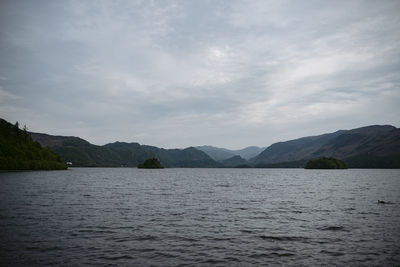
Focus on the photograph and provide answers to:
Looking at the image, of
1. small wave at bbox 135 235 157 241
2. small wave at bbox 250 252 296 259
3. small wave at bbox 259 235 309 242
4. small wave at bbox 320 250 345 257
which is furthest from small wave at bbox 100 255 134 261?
small wave at bbox 320 250 345 257

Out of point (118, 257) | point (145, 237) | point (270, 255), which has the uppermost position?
point (118, 257)

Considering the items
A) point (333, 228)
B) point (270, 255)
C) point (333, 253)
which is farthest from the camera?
point (333, 228)

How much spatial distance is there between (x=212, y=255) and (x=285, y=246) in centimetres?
769

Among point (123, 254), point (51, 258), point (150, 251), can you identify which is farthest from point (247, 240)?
point (51, 258)

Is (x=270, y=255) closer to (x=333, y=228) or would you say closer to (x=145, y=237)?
(x=145, y=237)

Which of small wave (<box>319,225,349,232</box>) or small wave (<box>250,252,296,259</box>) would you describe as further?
small wave (<box>319,225,349,232</box>)

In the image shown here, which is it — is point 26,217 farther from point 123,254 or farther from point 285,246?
point 285,246

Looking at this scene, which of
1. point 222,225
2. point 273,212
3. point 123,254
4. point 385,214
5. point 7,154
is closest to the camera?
point 123,254

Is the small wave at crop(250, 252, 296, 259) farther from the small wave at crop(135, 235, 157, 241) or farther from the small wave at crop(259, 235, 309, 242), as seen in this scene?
the small wave at crop(135, 235, 157, 241)

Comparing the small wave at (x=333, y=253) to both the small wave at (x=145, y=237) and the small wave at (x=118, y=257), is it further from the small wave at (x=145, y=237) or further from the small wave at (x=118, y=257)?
the small wave at (x=118, y=257)

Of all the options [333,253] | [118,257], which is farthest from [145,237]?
[333,253]

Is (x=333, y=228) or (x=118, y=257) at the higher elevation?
(x=118, y=257)

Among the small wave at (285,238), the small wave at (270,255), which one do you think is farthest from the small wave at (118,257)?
the small wave at (285,238)

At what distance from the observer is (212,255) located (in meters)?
22.9
